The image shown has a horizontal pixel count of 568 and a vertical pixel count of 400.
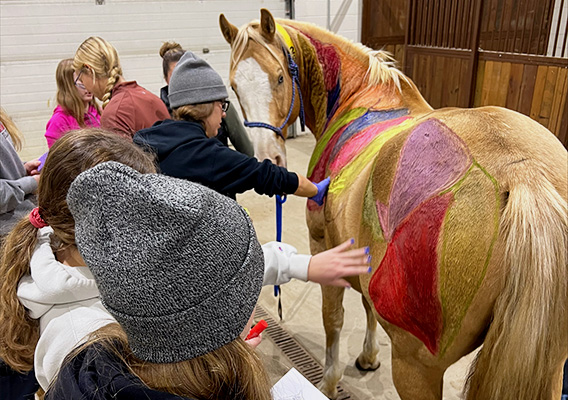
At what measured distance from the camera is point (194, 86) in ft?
5.48

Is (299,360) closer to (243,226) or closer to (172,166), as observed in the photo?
(172,166)

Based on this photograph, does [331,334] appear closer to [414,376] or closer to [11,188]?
[414,376]

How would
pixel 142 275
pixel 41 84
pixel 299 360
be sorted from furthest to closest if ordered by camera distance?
pixel 41 84 < pixel 299 360 < pixel 142 275

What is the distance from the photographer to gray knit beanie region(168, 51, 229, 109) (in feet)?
5.48

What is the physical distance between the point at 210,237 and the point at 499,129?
0.97m

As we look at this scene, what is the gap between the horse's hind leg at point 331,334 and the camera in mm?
2139

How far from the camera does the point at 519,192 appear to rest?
1.05 m

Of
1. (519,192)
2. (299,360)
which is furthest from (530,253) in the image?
(299,360)

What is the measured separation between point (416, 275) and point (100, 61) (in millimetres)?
2131

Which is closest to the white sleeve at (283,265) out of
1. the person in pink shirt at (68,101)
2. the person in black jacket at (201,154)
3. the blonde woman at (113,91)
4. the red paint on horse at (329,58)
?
the person in black jacket at (201,154)

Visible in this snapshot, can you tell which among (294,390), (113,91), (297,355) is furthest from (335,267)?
(113,91)

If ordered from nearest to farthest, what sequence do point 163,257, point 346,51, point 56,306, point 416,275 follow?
point 163,257, point 56,306, point 416,275, point 346,51

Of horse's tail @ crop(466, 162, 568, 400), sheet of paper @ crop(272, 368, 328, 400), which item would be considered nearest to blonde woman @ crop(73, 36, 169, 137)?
sheet of paper @ crop(272, 368, 328, 400)

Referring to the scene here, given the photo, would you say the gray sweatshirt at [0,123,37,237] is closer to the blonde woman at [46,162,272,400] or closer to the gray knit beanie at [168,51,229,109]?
the gray knit beanie at [168,51,229,109]
